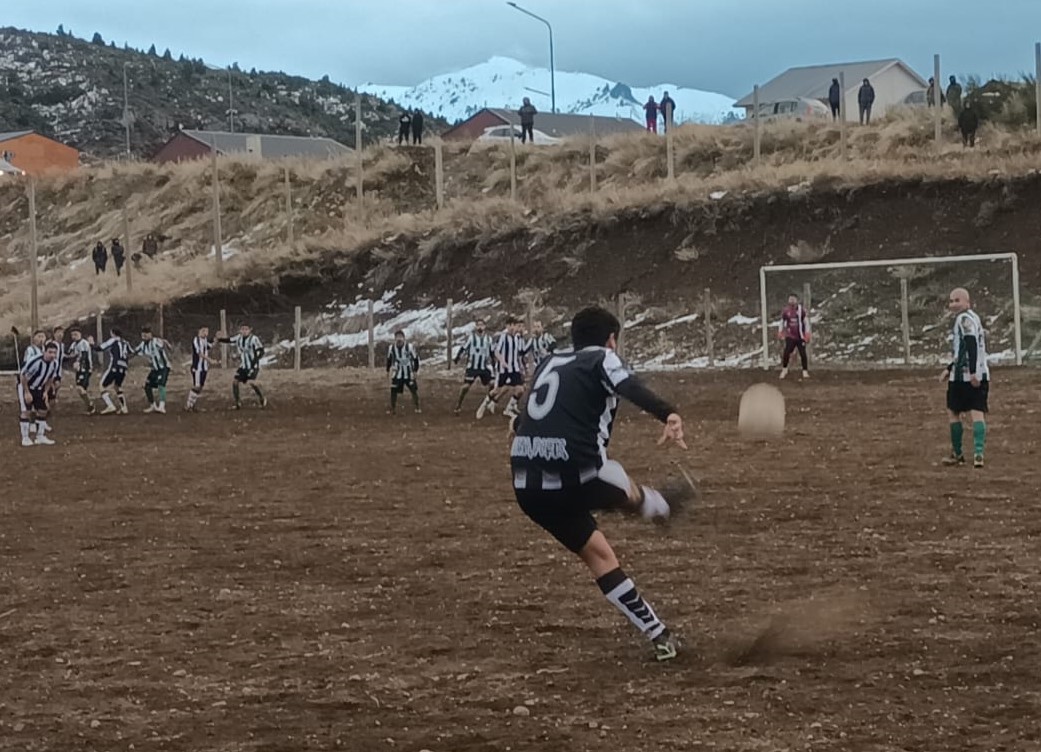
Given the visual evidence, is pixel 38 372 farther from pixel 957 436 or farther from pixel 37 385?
pixel 957 436

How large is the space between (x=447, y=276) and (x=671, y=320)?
875 cm

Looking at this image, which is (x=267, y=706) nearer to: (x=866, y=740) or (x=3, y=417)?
(x=866, y=740)

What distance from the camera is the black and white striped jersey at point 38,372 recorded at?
21.8m

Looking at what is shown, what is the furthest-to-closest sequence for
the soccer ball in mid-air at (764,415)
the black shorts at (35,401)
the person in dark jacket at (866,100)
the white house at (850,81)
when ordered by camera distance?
the white house at (850,81) → the person in dark jacket at (866,100) → the black shorts at (35,401) → the soccer ball in mid-air at (764,415)

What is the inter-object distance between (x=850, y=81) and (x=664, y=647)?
76951 mm

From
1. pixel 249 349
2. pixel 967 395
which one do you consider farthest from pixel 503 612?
pixel 249 349

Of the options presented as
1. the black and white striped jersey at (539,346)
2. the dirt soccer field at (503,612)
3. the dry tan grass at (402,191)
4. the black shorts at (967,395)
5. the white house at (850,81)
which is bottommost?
the dirt soccer field at (503,612)

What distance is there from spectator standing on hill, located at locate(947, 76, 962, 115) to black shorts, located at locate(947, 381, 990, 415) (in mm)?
32349

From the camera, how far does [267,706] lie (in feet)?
22.3

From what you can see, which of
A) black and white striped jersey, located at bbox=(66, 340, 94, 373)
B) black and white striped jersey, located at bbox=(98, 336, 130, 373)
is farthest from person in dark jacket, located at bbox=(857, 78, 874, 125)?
black and white striped jersey, located at bbox=(66, 340, 94, 373)

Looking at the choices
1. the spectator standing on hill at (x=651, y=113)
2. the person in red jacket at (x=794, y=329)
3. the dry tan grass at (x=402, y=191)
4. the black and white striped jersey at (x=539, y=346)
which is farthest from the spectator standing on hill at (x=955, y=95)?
the black and white striped jersey at (x=539, y=346)

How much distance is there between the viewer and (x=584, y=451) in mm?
7211

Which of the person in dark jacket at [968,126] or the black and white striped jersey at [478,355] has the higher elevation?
the person in dark jacket at [968,126]

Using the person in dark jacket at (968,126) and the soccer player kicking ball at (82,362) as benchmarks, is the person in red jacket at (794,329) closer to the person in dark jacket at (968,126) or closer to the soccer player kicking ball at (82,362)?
the soccer player kicking ball at (82,362)
